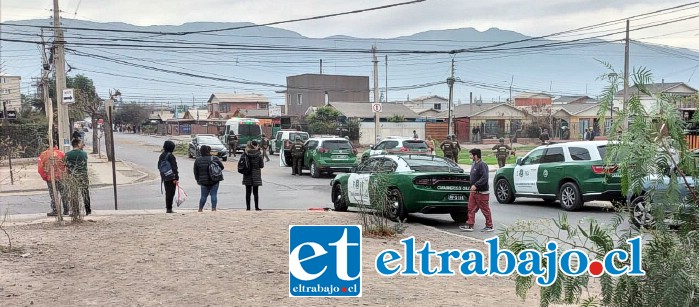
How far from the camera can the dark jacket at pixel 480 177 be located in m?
11.8

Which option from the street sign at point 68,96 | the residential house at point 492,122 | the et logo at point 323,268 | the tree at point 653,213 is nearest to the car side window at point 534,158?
the et logo at point 323,268

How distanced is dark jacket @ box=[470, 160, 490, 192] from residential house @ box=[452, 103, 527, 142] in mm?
49340

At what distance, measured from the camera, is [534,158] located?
16.1 m

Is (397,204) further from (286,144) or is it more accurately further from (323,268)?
(286,144)

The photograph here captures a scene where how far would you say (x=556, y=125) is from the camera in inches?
2446

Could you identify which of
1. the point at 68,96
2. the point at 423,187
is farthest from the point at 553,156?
the point at 68,96

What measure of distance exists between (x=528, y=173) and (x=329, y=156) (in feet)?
34.2

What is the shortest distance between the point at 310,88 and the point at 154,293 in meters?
81.7

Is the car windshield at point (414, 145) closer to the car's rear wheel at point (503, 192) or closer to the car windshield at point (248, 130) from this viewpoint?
the car's rear wheel at point (503, 192)

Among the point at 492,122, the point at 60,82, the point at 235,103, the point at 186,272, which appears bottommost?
the point at 186,272

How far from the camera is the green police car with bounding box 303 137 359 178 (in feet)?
82.5

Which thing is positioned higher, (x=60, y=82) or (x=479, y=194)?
(x=60, y=82)

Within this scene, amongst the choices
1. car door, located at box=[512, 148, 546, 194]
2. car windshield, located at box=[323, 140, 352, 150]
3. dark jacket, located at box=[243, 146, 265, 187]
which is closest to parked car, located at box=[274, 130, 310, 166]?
car windshield, located at box=[323, 140, 352, 150]

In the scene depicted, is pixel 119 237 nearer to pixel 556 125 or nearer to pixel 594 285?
pixel 594 285
